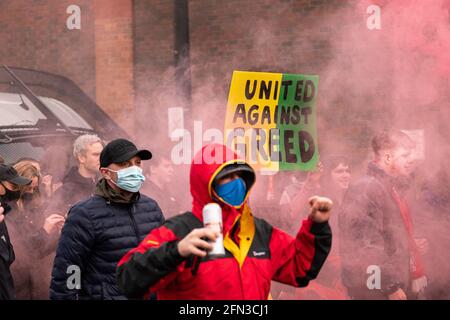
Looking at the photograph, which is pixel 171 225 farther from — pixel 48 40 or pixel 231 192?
pixel 48 40

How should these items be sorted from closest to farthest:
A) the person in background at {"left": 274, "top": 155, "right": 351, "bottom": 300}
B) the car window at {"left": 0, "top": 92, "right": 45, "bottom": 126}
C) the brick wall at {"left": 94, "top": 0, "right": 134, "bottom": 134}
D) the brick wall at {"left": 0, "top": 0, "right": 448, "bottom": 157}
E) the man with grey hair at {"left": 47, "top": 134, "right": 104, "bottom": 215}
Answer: the man with grey hair at {"left": 47, "top": 134, "right": 104, "bottom": 215} → the person in background at {"left": 274, "top": 155, "right": 351, "bottom": 300} → the car window at {"left": 0, "top": 92, "right": 45, "bottom": 126} → the brick wall at {"left": 0, "top": 0, "right": 448, "bottom": 157} → the brick wall at {"left": 94, "top": 0, "right": 134, "bottom": 134}

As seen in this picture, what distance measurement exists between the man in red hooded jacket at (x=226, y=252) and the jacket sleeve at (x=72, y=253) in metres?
1.06

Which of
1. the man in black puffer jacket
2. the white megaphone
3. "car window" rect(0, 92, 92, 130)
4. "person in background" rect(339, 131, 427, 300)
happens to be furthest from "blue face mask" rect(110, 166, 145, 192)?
"car window" rect(0, 92, 92, 130)

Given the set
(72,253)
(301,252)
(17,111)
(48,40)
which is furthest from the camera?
(48,40)

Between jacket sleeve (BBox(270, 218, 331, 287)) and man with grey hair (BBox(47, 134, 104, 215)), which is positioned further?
man with grey hair (BBox(47, 134, 104, 215))

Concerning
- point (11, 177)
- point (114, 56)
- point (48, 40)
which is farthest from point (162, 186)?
point (48, 40)

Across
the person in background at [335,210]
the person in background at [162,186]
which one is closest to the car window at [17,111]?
the person in background at [162,186]

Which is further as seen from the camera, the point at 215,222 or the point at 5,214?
the point at 5,214

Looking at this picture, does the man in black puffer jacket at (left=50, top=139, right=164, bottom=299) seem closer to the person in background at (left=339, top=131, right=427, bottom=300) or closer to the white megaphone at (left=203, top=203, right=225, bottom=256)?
the white megaphone at (left=203, top=203, right=225, bottom=256)

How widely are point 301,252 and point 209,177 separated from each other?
439 millimetres

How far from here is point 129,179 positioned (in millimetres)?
4289

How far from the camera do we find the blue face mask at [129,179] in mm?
4281

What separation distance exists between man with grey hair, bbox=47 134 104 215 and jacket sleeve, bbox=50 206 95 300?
1599 mm

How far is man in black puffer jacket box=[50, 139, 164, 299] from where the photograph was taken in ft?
13.7
